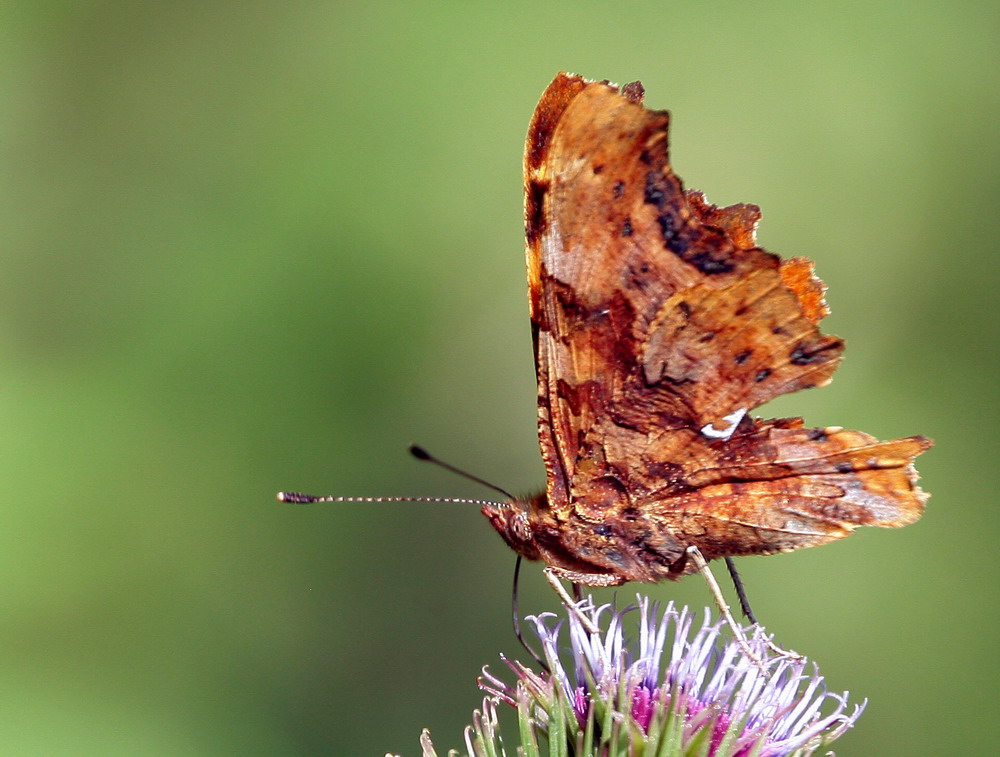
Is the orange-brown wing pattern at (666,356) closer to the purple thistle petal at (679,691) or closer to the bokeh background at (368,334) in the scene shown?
the purple thistle petal at (679,691)

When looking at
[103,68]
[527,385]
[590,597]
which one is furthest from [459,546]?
[103,68]

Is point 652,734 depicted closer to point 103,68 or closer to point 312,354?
point 312,354

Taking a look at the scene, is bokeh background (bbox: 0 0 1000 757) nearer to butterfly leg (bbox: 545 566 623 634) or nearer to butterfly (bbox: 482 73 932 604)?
butterfly leg (bbox: 545 566 623 634)

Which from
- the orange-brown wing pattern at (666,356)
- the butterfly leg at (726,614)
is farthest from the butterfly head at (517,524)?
the butterfly leg at (726,614)

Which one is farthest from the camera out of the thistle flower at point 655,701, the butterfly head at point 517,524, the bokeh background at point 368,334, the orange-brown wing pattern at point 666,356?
the bokeh background at point 368,334

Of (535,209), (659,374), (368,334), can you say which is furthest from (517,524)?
(368,334)

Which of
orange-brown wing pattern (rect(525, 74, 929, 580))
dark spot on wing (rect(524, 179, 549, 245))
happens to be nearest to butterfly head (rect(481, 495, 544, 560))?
orange-brown wing pattern (rect(525, 74, 929, 580))
